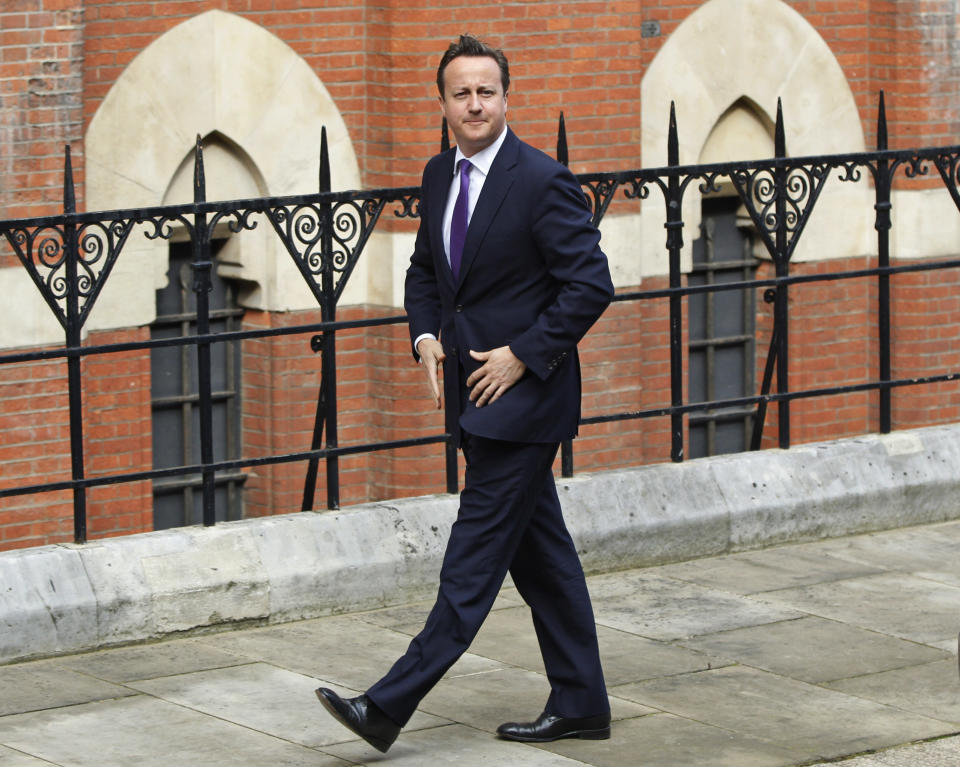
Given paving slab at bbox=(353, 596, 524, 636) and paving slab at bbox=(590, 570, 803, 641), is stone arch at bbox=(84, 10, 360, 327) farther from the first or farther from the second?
paving slab at bbox=(590, 570, 803, 641)

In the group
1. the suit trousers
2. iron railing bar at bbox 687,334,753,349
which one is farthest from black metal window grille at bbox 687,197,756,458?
the suit trousers

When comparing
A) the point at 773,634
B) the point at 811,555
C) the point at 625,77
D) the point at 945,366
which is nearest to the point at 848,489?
the point at 811,555

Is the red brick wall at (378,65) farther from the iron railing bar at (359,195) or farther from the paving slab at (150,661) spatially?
the paving slab at (150,661)

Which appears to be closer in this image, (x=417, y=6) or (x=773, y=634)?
(x=773, y=634)

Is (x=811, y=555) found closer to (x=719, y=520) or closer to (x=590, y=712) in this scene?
(x=719, y=520)

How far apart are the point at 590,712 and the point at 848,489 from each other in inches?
107

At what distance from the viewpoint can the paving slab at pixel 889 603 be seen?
6.92m

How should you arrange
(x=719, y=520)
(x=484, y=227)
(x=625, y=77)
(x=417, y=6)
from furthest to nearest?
1. (x=625, y=77)
2. (x=417, y=6)
3. (x=719, y=520)
4. (x=484, y=227)

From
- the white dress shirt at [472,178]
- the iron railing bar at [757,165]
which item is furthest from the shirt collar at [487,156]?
the iron railing bar at [757,165]

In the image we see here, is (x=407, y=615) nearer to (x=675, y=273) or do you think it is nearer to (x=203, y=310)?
(x=203, y=310)

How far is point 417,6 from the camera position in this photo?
30.7 ft

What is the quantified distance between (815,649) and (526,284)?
5.91ft

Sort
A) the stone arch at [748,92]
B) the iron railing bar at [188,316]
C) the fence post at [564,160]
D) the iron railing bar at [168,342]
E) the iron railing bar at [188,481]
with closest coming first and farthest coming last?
the iron railing bar at [168,342] → the fence post at [564,160] → the iron railing bar at [188,316] → the iron railing bar at [188,481] → the stone arch at [748,92]

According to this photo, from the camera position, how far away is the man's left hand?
549 centimetres
